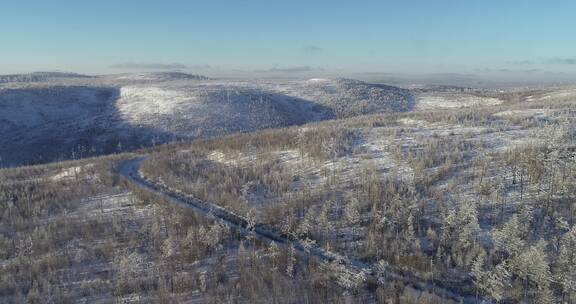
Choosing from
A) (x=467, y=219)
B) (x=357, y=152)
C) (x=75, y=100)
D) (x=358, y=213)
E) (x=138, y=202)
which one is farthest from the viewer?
(x=75, y=100)

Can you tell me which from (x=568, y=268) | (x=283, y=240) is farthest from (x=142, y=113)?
(x=568, y=268)

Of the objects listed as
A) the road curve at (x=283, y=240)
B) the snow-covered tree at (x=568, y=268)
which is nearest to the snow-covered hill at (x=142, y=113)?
the road curve at (x=283, y=240)

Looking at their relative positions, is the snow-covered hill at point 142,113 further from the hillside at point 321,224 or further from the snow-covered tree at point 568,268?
the snow-covered tree at point 568,268

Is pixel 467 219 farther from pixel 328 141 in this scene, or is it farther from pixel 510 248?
pixel 328 141

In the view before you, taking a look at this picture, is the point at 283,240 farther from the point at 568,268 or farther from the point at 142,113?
the point at 142,113

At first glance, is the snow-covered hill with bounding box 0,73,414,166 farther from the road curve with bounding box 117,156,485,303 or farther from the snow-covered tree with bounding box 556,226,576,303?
the snow-covered tree with bounding box 556,226,576,303

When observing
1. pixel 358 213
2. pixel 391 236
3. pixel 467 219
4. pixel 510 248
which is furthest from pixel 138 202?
pixel 510 248
